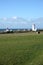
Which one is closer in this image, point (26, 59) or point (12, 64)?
point (12, 64)

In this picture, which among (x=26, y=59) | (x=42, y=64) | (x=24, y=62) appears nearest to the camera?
(x=42, y=64)

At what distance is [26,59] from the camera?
2172 cm

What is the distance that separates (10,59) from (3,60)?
76 cm

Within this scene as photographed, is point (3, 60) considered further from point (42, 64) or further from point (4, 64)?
point (42, 64)

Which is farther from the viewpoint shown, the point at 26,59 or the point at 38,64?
the point at 26,59

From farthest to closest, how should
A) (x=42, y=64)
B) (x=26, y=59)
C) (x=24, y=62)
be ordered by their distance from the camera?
(x=26, y=59) → (x=24, y=62) → (x=42, y=64)

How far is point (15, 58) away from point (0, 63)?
8.12 ft

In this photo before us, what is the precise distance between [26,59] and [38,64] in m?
2.95

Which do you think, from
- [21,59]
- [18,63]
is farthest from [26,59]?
[18,63]

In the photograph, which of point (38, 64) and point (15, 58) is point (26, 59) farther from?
point (38, 64)

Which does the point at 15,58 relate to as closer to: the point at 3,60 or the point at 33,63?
the point at 3,60

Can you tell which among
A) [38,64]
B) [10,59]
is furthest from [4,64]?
[38,64]

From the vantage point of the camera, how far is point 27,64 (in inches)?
759

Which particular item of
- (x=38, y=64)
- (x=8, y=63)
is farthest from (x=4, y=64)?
(x=38, y=64)
